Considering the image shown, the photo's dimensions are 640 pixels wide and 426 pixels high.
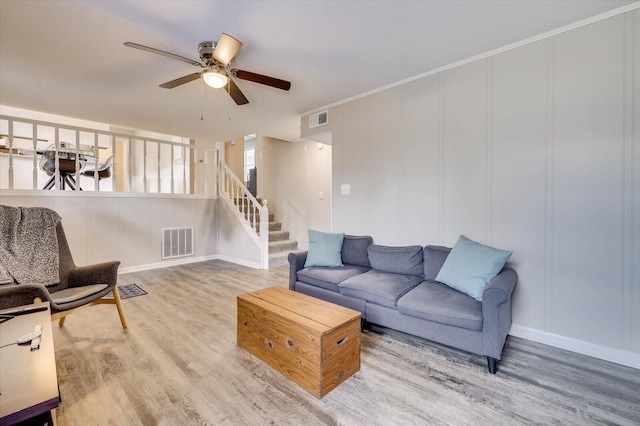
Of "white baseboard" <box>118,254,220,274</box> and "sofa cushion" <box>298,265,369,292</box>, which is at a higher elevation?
"sofa cushion" <box>298,265,369,292</box>

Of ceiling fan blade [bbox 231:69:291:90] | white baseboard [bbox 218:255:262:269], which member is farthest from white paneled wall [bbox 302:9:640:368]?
white baseboard [bbox 218:255:262:269]

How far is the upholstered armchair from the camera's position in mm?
1966

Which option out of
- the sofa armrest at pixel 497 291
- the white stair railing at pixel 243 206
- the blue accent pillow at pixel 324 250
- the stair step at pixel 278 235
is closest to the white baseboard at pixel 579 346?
the sofa armrest at pixel 497 291

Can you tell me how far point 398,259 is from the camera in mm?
2934

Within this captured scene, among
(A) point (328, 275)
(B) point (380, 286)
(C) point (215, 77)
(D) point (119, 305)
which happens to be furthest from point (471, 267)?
(D) point (119, 305)

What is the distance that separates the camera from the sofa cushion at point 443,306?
200cm

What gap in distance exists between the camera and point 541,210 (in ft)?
7.86

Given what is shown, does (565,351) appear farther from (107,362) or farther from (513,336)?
(107,362)

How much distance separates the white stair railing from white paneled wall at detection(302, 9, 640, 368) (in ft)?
8.38

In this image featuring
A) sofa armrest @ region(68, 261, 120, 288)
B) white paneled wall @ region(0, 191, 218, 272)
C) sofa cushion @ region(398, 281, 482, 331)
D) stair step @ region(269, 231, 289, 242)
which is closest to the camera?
sofa cushion @ region(398, 281, 482, 331)

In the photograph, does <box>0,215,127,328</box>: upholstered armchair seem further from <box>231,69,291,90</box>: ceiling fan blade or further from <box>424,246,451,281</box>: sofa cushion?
<box>424,246,451,281</box>: sofa cushion

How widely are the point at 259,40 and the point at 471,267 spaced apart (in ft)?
8.49

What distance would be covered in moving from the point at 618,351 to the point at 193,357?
3.18 metres

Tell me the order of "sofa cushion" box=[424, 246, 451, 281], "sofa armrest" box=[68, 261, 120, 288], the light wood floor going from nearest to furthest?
the light wood floor → "sofa armrest" box=[68, 261, 120, 288] → "sofa cushion" box=[424, 246, 451, 281]
